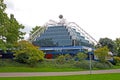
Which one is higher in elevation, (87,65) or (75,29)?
(75,29)

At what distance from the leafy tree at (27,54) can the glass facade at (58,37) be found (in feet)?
162

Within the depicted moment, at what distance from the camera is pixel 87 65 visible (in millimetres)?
63625

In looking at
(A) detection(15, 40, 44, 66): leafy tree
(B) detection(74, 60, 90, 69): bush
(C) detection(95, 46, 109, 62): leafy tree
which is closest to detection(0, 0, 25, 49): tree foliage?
(A) detection(15, 40, 44, 66): leafy tree

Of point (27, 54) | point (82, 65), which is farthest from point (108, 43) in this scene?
point (27, 54)

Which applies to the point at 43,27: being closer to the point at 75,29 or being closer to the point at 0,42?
the point at 75,29

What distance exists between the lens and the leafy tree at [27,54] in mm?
58322

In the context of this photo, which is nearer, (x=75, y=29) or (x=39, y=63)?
(x=39, y=63)

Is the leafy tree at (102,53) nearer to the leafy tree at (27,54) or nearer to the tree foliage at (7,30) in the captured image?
the leafy tree at (27,54)

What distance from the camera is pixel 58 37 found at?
11575 cm

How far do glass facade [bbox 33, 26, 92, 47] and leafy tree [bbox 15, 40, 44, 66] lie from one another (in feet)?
162

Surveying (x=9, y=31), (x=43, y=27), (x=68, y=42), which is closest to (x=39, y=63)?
(x=9, y=31)

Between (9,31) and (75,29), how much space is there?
313 feet

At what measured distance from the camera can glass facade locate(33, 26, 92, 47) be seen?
365ft

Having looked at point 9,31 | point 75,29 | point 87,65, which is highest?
point 75,29
